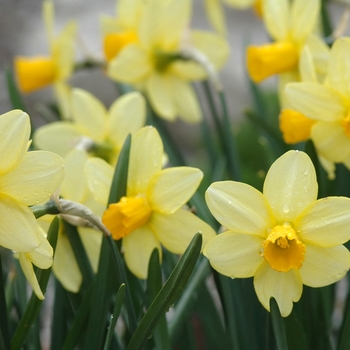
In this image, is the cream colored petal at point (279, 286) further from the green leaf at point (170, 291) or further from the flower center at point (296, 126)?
the flower center at point (296, 126)

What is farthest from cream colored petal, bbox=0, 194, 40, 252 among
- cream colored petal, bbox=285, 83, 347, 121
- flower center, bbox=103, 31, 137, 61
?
flower center, bbox=103, 31, 137, 61

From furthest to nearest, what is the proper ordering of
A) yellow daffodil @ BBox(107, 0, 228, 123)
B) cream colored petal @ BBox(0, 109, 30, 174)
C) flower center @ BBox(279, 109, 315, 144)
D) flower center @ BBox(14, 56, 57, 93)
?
1. flower center @ BBox(14, 56, 57, 93)
2. yellow daffodil @ BBox(107, 0, 228, 123)
3. flower center @ BBox(279, 109, 315, 144)
4. cream colored petal @ BBox(0, 109, 30, 174)

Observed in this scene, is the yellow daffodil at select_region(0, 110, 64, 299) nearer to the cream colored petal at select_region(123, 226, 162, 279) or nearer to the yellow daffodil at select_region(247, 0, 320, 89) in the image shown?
the cream colored petal at select_region(123, 226, 162, 279)

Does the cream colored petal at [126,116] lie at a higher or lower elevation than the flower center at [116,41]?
lower

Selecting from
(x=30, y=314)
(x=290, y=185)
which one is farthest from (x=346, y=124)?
(x=30, y=314)

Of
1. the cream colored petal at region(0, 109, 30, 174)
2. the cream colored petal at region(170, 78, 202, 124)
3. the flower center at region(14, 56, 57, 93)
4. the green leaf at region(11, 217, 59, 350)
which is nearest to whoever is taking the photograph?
the cream colored petal at region(0, 109, 30, 174)

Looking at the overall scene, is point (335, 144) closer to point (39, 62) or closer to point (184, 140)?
point (39, 62)

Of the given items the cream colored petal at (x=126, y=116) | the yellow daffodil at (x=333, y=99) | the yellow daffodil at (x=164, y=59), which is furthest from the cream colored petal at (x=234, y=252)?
the yellow daffodil at (x=164, y=59)
